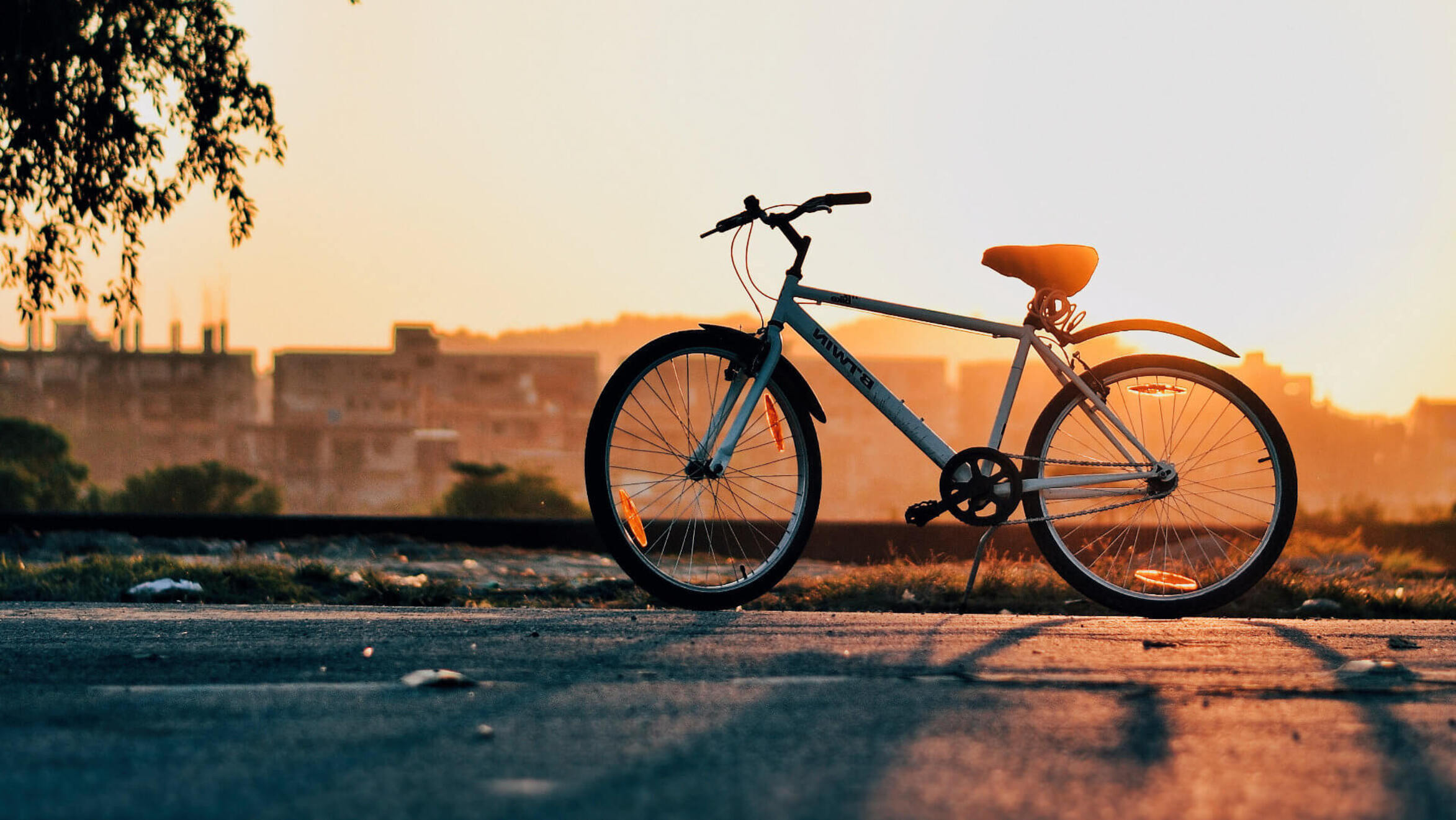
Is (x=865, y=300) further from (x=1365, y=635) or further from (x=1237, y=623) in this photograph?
(x=1365, y=635)

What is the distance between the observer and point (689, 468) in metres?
4.26

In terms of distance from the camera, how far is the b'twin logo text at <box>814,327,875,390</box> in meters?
4.47

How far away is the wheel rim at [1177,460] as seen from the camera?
4445 mm

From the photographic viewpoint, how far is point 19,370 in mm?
68938

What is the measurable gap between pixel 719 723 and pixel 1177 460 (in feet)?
9.14

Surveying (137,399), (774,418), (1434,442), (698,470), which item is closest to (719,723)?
(698,470)

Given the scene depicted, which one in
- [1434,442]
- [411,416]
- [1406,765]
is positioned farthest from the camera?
[1434,442]

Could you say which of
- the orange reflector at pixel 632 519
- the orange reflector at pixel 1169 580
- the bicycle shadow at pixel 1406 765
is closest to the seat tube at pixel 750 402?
the orange reflector at pixel 632 519

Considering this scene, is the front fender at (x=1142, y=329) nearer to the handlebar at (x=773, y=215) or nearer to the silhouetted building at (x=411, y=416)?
the handlebar at (x=773, y=215)

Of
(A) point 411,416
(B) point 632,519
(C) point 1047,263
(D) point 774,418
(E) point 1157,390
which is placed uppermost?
(A) point 411,416

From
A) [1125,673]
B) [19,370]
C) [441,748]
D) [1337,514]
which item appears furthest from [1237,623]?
[19,370]

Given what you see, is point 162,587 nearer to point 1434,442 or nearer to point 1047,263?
point 1047,263

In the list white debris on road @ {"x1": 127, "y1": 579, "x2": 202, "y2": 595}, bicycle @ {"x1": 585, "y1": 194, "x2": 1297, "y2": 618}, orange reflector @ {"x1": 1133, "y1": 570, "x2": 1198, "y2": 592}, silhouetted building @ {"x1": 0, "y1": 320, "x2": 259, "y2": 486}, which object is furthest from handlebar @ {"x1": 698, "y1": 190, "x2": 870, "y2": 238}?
silhouetted building @ {"x1": 0, "y1": 320, "x2": 259, "y2": 486}

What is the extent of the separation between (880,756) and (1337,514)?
27.2 metres
